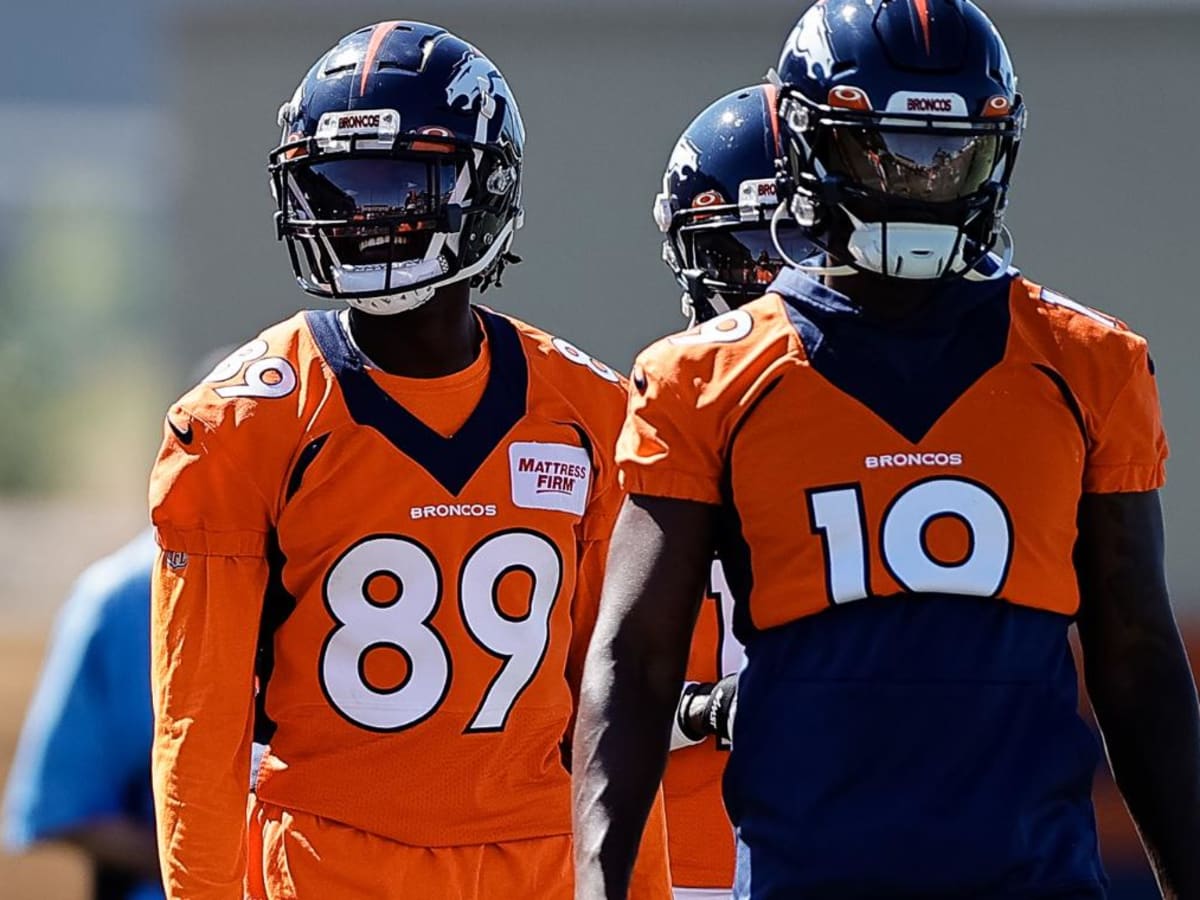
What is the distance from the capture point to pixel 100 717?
5.89m

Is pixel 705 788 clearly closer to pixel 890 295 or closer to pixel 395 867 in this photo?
pixel 395 867

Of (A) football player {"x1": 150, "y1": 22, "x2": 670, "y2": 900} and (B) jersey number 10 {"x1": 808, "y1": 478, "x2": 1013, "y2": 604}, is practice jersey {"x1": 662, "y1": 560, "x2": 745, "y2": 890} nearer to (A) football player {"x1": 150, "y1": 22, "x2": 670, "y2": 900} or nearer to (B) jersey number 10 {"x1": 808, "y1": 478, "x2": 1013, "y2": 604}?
(A) football player {"x1": 150, "y1": 22, "x2": 670, "y2": 900}

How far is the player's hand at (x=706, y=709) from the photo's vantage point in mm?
4176

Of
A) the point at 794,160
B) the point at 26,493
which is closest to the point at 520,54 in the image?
the point at 794,160

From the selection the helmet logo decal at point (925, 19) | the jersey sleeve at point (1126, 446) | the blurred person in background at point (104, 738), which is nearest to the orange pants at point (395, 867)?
the jersey sleeve at point (1126, 446)

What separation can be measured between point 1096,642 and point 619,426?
127cm

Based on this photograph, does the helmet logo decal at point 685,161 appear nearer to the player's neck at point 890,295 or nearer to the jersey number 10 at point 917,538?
the player's neck at point 890,295

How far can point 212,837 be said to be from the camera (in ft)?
13.0

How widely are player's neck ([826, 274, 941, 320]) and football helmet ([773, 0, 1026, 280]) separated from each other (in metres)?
0.05

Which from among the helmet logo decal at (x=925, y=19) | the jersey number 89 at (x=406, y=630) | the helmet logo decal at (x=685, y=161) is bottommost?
the jersey number 89 at (x=406, y=630)

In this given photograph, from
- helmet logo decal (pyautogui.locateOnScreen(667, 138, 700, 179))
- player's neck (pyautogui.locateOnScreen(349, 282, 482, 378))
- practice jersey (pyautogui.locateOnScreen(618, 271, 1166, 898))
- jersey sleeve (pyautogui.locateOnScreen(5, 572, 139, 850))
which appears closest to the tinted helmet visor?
helmet logo decal (pyautogui.locateOnScreen(667, 138, 700, 179))

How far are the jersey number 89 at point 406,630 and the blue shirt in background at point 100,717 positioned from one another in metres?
1.88

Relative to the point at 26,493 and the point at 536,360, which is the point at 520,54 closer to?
the point at 536,360

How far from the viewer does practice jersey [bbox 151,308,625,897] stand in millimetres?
3996
